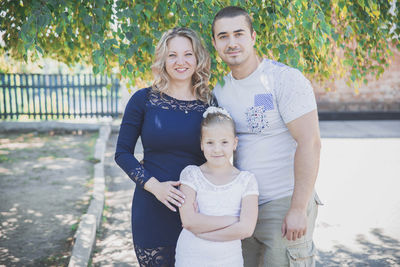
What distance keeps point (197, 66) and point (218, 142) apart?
59cm

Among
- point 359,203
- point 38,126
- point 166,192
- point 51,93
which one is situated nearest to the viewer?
→ point 166,192

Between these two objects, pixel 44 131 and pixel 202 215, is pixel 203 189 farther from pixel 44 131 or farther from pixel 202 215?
pixel 44 131

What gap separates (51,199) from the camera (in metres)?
6.20

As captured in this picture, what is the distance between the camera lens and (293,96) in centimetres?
228

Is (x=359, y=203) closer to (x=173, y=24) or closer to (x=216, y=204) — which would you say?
(x=173, y=24)

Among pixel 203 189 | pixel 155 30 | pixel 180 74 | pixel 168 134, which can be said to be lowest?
pixel 203 189

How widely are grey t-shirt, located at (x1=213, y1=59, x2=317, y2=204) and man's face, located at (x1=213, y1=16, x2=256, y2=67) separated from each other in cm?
Result: 13

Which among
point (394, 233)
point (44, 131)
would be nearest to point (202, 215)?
point (394, 233)

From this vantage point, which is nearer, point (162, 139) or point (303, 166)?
point (303, 166)

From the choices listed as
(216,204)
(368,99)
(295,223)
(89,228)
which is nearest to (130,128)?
(216,204)

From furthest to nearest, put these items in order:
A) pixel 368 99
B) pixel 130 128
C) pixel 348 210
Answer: pixel 368 99
pixel 348 210
pixel 130 128

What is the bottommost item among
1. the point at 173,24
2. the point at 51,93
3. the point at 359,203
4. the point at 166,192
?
the point at 359,203

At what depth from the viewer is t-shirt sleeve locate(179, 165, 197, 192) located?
2348 mm

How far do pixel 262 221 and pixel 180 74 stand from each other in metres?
1.08
